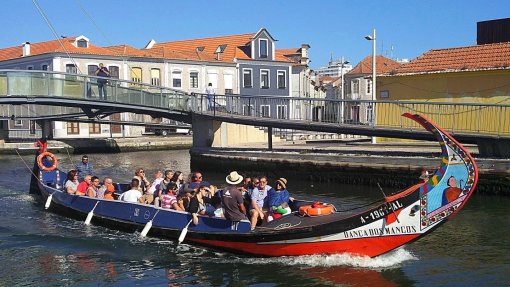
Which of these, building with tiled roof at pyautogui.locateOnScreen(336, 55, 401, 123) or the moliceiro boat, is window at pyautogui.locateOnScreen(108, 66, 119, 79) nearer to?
building with tiled roof at pyautogui.locateOnScreen(336, 55, 401, 123)

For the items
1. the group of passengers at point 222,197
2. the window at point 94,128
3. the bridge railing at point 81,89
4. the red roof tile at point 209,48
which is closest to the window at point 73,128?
the window at point 94,128

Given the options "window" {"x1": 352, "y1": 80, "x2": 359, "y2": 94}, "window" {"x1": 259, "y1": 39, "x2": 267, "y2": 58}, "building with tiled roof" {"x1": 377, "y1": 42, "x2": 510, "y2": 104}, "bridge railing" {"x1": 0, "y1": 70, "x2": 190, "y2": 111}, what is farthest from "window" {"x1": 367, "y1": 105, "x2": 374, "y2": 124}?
"window" {"x1": 352, "y1": 80, "x2": 359, "y2": 94}

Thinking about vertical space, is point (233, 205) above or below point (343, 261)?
above

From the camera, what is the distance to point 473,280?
462 inches

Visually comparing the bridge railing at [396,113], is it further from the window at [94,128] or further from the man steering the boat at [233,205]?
the window at [94,128]

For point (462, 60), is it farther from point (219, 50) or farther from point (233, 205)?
point (219, 50)

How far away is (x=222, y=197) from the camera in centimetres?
1346

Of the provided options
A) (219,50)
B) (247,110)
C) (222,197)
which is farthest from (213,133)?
(219,50)

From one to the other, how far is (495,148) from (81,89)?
17621 mm

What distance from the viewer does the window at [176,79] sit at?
5456 cm

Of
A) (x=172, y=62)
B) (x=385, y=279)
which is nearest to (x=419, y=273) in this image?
(x=385, y=279)

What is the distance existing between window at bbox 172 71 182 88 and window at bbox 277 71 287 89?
1047cm

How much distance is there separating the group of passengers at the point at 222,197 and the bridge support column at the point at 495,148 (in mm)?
11005

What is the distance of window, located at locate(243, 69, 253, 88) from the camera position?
58656 mm
